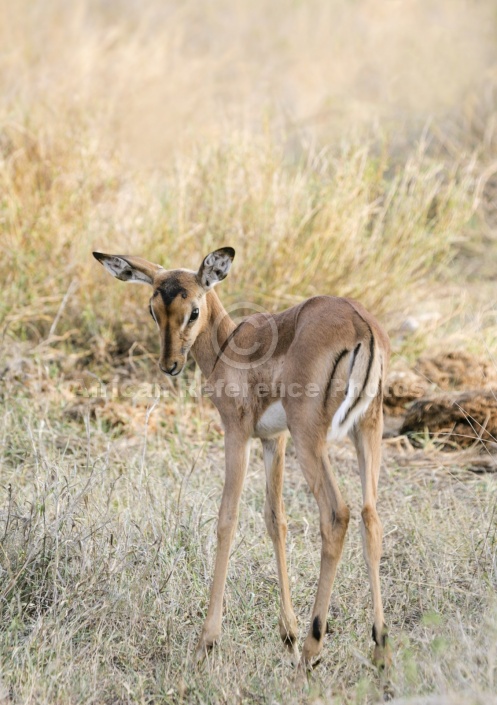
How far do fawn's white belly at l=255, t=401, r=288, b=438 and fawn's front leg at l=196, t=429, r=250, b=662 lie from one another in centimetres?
9

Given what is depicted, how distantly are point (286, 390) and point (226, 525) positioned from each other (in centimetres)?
69

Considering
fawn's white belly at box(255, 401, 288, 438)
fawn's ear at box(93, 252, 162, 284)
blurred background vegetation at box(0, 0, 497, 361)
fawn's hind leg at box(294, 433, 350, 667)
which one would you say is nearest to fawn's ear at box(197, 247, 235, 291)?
fawn's ear at box(93, 252, 162, 284)

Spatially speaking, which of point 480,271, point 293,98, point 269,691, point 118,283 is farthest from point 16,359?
point 293,98

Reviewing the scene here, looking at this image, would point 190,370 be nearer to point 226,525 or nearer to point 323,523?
point 226,525

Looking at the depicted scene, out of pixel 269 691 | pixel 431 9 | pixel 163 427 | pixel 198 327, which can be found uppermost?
pixel 431 9

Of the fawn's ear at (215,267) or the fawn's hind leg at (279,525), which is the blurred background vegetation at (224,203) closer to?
the fawn's ear at (215,267)

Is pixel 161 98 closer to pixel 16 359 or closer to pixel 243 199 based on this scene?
pixel 243 199

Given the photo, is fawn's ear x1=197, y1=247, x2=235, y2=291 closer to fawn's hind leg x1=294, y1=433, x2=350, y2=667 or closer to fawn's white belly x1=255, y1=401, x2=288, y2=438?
fawn's white belly x1=255, y1=401, x2=288, y2=438

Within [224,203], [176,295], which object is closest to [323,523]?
[176,295]

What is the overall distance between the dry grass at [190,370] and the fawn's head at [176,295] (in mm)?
949

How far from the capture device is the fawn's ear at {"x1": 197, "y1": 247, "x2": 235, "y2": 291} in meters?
4.35

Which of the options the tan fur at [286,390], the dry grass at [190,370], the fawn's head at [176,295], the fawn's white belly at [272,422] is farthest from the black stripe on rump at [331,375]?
the dry grass at [190,370]

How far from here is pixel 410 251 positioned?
776 centimetres

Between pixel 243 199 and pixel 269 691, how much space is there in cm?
461
